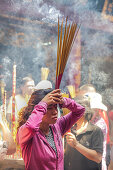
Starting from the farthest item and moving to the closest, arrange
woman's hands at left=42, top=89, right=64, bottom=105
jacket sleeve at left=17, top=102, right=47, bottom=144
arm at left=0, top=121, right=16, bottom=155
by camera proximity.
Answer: arm at left=0, top=121, right=16, bottom=155 → woman's hands at left=42, top=89, right=64, bottom=105 → jacket sleeve at left=17, top=102, right=47, bottom=144

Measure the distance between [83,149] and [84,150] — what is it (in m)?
0.02

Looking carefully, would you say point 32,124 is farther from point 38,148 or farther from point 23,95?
point 23,95

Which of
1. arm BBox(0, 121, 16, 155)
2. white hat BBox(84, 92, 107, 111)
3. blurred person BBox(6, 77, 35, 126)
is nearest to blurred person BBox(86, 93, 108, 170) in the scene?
white hat BBox(84, 92, 107, 111)

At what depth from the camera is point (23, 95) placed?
2408 millimetres

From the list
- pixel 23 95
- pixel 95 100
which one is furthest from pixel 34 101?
pixel 95 100

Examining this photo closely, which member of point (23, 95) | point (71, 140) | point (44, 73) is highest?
point (44, 73)

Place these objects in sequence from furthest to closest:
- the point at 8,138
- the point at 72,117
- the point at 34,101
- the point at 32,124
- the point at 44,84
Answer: the point at 44,84, the point at 8,138, the point at 72,117, the point at 34,101, the point at 32,124

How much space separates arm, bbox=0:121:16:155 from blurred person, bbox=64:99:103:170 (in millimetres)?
665

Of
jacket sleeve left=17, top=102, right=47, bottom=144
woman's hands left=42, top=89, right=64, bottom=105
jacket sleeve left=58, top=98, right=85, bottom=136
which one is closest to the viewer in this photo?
jacket sleeve left=17, top=102, right=47, bottom=144

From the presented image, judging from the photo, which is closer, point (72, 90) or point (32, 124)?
point (32, 124)

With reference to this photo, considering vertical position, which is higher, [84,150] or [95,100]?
[95,100]

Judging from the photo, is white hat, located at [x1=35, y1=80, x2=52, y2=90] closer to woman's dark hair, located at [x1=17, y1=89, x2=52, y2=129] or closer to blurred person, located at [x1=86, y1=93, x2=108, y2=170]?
blurred person, located at [x1=86, y1=93, x2=108, y2=170]

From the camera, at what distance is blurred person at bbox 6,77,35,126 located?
2344mm

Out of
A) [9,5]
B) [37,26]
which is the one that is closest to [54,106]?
[37,26]
